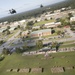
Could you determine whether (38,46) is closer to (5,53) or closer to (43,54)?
(43,54)

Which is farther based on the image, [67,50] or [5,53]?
[5,53]

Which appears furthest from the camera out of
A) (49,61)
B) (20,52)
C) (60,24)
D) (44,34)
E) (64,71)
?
(60,24)

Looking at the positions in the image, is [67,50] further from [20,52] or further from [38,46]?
[20,52]

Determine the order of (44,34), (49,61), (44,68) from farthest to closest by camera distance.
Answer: (44,34)
(49,61)
(44,68)

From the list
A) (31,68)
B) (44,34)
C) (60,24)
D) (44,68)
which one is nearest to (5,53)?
(31,68)

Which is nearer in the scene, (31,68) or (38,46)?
(31,68)

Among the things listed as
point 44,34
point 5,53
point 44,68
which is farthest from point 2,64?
point 44,34

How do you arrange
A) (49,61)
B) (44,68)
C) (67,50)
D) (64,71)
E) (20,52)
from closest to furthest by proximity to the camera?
(64,71)
(44,68)
(49,61)
(67,50)
(20,52)

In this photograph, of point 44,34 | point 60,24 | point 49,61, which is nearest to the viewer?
point 49,61

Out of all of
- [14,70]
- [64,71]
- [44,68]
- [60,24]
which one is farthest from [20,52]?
[60,24]
